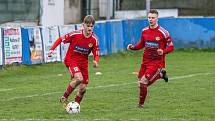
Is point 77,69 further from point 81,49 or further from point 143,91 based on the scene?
point 143,91

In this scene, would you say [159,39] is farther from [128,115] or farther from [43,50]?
[43,50]

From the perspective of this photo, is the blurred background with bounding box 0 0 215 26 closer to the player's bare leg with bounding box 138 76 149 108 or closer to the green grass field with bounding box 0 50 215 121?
the green grass field with bounding box 0 50 215 121

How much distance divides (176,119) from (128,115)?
0.98m

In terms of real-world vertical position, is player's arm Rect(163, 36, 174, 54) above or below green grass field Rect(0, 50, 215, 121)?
above

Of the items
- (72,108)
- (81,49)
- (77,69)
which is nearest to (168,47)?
(81,49)

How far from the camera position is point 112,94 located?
54.5 ft

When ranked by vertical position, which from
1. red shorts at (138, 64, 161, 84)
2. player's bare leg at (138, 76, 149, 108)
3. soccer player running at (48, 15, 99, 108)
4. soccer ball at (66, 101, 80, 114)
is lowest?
soccer ball at (66, 101, 80, 114)

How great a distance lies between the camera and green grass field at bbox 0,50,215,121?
1257 centimetres

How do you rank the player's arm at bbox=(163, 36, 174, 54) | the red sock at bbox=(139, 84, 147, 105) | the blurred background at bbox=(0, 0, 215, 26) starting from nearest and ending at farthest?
the player's arm at bbox=(163, 36, 174, 54), the red sock at bbox=(139, 84, 147, 105), the blurred background at bbox=(0, 0, 215, 26)

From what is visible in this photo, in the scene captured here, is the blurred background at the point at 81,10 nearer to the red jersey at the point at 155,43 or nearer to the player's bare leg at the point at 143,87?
the red jersey at the point at 155,43

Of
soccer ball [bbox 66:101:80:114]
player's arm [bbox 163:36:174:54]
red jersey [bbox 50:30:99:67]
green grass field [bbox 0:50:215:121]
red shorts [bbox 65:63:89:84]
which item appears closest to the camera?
green grass field [bbox 0:50:215:121]

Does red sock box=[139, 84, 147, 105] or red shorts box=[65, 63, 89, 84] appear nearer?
red shorts box=[65, 63, 89, 84]

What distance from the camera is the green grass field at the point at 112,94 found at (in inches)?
495

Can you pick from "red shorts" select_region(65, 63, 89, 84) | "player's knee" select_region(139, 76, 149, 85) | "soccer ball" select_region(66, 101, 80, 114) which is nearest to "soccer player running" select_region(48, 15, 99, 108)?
"red shorts" select_region(65, 63, 89, 84)
